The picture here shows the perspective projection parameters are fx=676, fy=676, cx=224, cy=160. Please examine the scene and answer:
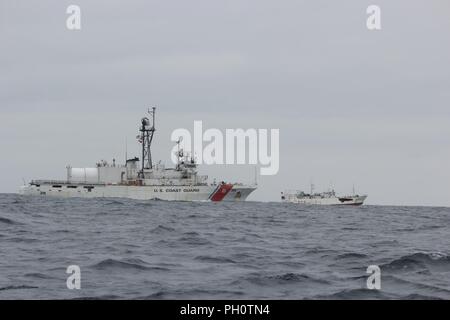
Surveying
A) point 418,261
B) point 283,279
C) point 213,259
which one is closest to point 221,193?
point 213,259

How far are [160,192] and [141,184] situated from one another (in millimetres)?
4011

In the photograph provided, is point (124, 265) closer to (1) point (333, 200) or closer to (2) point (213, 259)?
(2) point (213, 259)

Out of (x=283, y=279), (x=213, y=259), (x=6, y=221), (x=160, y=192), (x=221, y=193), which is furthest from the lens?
(x=221, y=193)

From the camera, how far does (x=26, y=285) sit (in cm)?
1630

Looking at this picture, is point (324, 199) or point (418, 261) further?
point (324, 199)

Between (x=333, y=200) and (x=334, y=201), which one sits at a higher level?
(x=333, y=200)

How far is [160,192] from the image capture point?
11806 cm

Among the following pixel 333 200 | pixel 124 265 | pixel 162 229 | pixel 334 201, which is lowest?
pixel 334 201

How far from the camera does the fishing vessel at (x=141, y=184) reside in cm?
11769

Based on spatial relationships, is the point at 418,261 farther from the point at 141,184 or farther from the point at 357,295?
the point at 141,184

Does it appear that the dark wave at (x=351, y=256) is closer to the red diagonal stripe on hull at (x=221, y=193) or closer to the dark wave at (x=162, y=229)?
the dark wave at (x=162, y=229)

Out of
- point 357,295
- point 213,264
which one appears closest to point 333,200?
point 213,264

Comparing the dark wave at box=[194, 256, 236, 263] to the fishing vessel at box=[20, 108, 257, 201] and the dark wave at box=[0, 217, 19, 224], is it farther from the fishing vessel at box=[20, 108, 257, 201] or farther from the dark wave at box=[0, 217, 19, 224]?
the fishing vessel at box=[20, 108, 257, 201]

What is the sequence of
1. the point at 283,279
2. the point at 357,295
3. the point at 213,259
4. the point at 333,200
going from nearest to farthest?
the point at 357,295 → the point at 283,279 → the point at 213,259 → the point at 333,200
